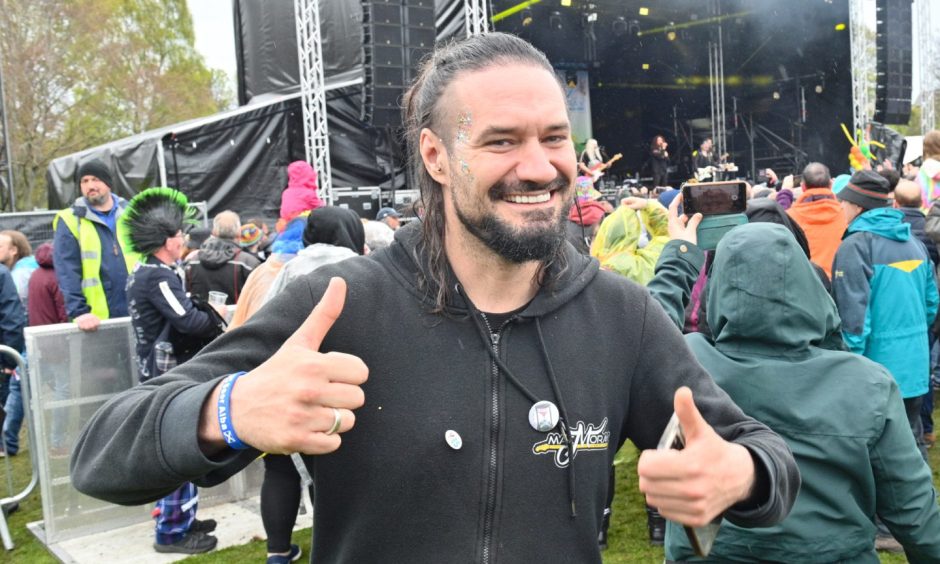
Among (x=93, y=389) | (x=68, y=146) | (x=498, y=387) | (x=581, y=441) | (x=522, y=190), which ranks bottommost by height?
(x=93, y=389)

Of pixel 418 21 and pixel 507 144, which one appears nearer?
pixel 507 144

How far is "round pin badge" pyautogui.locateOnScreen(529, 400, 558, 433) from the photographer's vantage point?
5.03 ft

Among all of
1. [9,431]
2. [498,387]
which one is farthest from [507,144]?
[9,431]

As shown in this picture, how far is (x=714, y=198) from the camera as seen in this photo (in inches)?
128

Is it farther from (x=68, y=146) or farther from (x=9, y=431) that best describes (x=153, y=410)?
(x=68, y=146)

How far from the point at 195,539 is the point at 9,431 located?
2.87 m

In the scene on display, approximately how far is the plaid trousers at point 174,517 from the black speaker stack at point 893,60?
14998 mm

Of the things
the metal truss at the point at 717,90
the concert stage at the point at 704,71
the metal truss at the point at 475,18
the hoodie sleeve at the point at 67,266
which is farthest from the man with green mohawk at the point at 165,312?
the metal truss at the point at 717,90

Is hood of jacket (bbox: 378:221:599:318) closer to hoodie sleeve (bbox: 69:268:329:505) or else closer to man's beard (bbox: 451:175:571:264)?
man's beard (bbox: 451:175:571:264)

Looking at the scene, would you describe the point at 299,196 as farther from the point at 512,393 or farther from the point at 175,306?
the point at 512,393

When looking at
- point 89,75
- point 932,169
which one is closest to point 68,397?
point 932,169

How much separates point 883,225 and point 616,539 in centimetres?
240

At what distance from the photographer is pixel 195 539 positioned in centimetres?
483

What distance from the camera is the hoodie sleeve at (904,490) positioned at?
2.16 m
